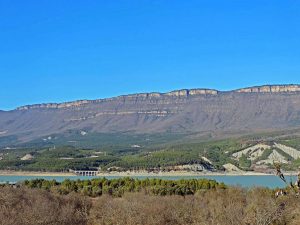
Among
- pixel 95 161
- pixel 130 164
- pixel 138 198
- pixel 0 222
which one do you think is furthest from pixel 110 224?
pixel 95 161

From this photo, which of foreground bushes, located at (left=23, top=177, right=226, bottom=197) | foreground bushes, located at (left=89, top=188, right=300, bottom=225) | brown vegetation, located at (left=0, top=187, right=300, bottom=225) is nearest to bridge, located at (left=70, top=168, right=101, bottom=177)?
foreground bushes, located at (left=23, top=177, right=226, bottom=197)

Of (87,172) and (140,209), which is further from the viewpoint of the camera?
(87,172)

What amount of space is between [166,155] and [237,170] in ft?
85.6

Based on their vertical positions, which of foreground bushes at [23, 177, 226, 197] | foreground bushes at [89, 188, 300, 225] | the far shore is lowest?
foreground bushes at [89, 188, 300, 225]

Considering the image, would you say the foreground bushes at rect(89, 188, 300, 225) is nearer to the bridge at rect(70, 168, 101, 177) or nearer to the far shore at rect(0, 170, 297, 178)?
the far shore at rect(0, 170, 297, 178)

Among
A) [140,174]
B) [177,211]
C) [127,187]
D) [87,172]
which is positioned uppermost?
[87,172]

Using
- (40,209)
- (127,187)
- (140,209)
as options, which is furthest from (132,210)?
(127,187)

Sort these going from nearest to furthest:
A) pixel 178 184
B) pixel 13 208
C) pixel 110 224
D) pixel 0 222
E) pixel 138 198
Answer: pixel 0 222, pixel 13 208, pixel 110 224, pixel 138 198, pixel 178 184

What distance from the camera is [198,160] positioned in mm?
189125

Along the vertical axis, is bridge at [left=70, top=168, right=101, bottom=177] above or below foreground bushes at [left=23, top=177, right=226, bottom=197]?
above

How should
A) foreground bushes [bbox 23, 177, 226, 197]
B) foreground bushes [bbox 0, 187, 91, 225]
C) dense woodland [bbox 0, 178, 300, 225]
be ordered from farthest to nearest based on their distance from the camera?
foreground bushes [bbox 23, 177, 226, 197]
dense woodland [bbox 0, 178, 300, 225]
foreground bushes [bbox 0, 187, 91, 225]

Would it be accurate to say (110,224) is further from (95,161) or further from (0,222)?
(95,161)

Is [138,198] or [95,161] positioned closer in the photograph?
[138,198]

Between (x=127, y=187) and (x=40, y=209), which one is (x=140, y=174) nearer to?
(x=127, y=187)
